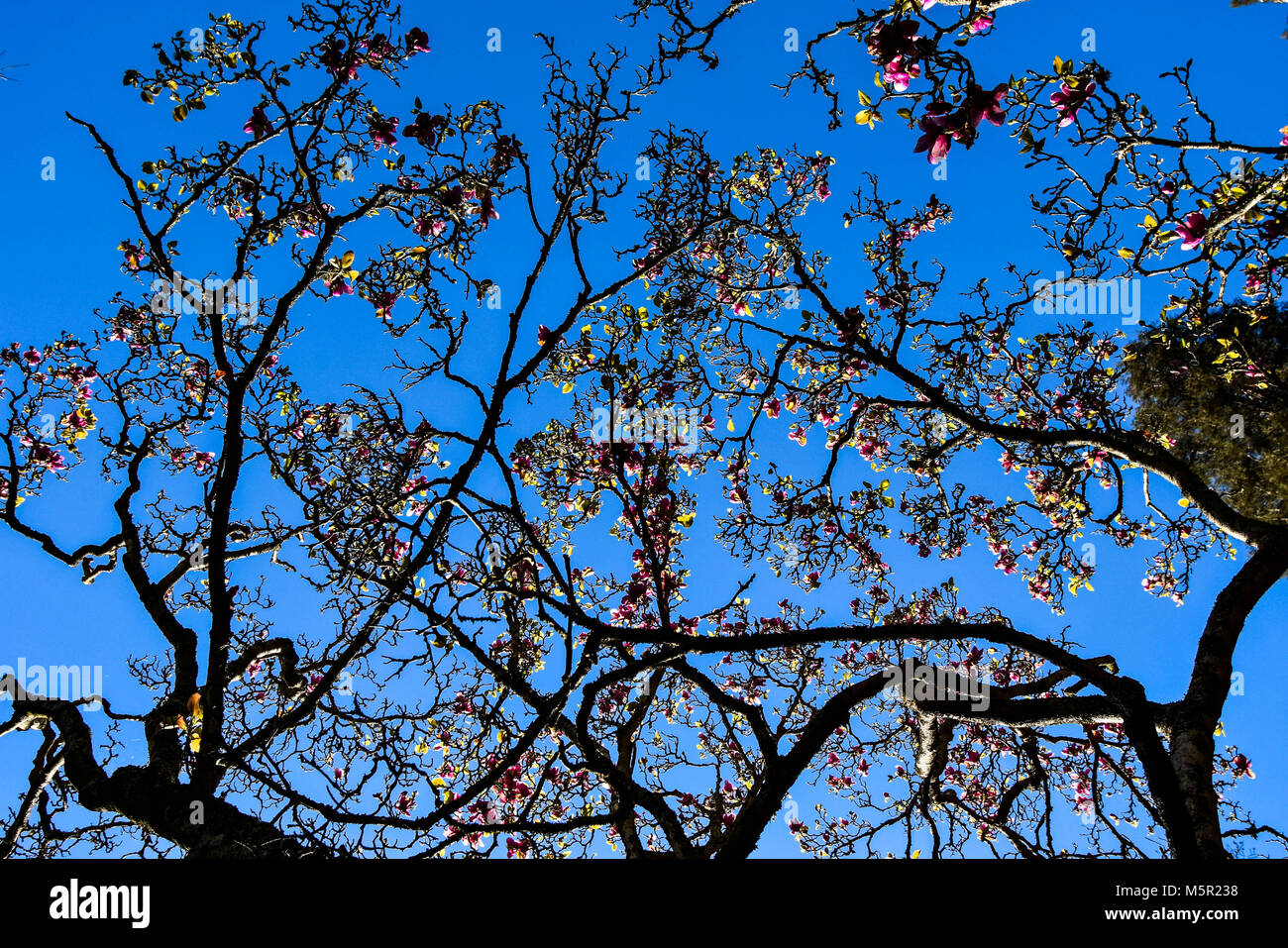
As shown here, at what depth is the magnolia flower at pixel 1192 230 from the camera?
5297 mm

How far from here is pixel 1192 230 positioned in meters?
5.34

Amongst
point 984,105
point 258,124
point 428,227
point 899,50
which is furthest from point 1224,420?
point 258,124

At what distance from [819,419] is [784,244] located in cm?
192

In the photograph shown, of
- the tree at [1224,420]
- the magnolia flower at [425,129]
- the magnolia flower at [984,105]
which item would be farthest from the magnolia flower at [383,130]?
the tree at [1224,420]

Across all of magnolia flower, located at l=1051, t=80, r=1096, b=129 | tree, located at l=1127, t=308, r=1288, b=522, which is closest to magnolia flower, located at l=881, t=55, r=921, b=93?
magnolia flower, located at l=1051, t=80, r=1096, b=129

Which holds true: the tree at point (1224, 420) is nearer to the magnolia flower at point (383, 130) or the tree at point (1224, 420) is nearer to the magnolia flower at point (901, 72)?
the magnolia flower at point (901, 72)

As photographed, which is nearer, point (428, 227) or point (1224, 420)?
point (428, 227)

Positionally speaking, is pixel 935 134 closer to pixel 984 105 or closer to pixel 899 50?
pixel 984 105

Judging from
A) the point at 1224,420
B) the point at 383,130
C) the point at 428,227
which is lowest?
the point at 1224,420

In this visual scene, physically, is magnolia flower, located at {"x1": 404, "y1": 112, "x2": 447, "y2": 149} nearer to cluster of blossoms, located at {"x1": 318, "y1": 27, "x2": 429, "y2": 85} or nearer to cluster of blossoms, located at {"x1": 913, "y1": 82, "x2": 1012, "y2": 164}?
cluster of blossoms, located at {"x1": 318, "y1": 27, "x2": 429, "y2": 85}

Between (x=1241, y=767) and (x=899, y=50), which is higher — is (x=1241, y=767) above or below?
below

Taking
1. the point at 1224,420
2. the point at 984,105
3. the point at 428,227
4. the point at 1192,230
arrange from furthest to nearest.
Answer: the point at 1224,420 < the point at 428,227 < the point at 1192,230 < the point at 984,105

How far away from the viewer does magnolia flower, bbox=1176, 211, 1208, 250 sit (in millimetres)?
5297
